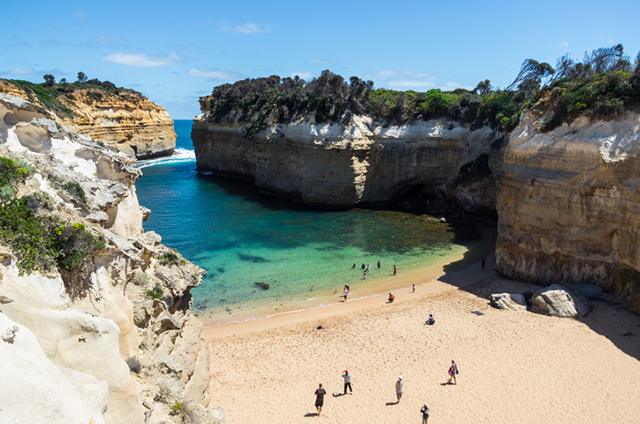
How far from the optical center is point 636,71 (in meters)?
18.0

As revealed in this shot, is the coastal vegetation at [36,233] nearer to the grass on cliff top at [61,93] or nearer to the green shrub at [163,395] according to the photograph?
the green shrub at [163,395]

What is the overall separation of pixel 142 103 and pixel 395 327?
71.9 meters

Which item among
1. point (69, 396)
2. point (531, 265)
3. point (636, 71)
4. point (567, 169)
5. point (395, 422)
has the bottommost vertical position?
point (395, 422)

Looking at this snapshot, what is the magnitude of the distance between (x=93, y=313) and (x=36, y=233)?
1914 millimetres

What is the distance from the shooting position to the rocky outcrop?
123ft

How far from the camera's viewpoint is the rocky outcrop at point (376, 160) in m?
37.4

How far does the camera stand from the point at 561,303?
18047 mm

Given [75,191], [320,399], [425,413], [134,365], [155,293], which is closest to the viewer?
[134,365]

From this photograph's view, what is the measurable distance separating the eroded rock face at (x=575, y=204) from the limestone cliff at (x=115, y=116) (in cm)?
5238

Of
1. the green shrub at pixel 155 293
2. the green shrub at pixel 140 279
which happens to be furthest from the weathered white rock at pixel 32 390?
the green shrub at pixel 140 279

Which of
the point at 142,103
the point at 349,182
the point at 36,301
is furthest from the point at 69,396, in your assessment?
the point at 142,103

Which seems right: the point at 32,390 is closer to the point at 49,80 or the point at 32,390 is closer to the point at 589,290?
the point at 589,290

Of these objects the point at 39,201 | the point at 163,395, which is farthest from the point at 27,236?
the point at 163,395

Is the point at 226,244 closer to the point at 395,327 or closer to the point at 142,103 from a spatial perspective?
the point at 395,327
